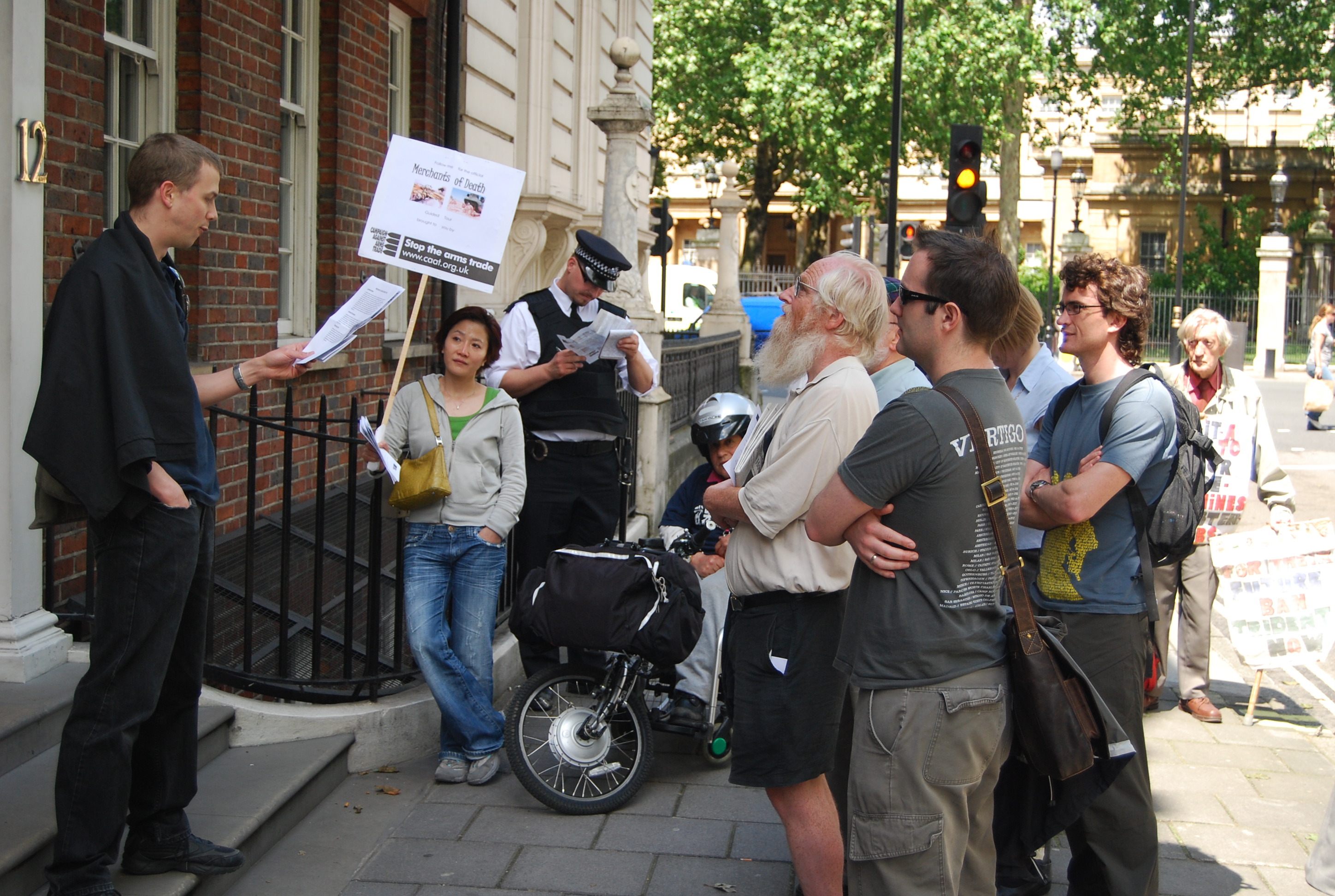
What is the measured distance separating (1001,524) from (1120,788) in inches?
49.2

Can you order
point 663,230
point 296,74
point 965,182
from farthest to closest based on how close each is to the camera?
→ 1. point 663,230
2. point 965,182
3. point 296,74

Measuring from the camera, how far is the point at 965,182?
35.7ft

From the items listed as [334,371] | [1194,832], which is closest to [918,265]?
[1194,832]

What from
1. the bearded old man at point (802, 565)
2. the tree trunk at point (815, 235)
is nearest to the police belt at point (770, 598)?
the bearded old man at point (802, 565)

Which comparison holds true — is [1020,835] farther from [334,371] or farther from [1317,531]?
[334,371]

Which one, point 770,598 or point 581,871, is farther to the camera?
point 581,871

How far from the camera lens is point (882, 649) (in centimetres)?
287

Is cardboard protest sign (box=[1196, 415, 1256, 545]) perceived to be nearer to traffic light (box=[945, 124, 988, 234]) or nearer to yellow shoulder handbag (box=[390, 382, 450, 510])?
yellow shoulder handbag (box=[390, 382, 450, 510])

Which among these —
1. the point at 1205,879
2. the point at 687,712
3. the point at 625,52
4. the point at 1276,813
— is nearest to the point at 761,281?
the point at 625,52

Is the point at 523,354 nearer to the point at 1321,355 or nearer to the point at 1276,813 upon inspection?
the point at 1276,813

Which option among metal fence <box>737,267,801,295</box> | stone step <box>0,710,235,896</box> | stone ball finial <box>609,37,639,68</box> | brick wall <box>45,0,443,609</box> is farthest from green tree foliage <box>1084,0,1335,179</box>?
stone step <box>0,710,235,896</box>

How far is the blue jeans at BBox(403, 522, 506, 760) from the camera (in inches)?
193

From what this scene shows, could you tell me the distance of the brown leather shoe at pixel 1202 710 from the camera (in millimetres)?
6242

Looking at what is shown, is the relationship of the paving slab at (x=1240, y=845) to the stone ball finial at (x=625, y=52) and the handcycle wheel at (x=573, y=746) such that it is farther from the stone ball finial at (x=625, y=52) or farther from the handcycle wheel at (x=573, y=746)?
the stone ball finial at (x=625, y=52)
